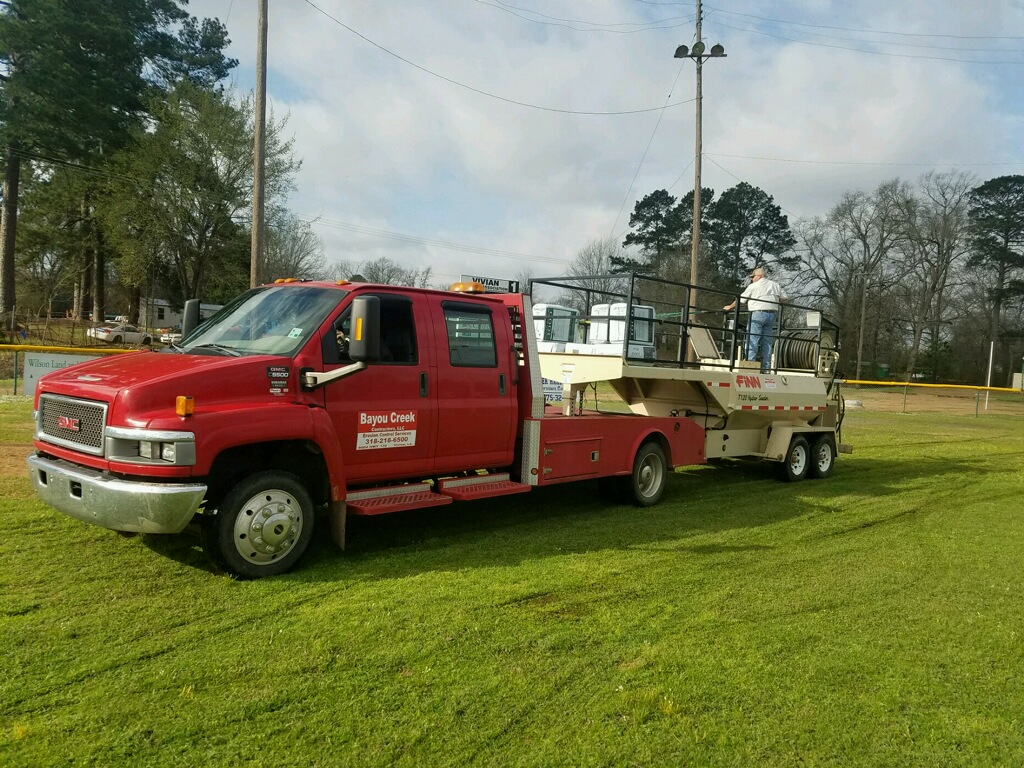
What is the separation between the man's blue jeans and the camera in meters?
10.6

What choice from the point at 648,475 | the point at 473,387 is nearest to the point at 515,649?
the point at 473,387

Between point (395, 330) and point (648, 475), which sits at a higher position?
point (395, 330)

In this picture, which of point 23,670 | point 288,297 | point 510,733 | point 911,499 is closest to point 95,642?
point 23,670

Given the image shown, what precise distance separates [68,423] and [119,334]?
37.2 meters

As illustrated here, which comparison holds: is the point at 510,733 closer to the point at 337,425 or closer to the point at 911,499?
the point at 337,425

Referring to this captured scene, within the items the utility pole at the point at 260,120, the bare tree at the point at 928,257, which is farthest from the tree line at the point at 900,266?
the utility pole at the point at 260,120

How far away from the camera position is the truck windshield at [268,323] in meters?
5.60

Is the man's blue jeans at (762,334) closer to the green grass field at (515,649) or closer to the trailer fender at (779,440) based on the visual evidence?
the trailer fender at (779,440)

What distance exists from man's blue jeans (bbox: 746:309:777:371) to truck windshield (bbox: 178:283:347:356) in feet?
22.2

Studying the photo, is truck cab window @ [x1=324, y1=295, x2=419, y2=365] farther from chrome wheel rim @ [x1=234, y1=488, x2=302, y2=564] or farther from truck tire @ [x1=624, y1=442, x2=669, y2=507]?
truck tire @ [x1=624, y1=442, x2=669, y2=507]

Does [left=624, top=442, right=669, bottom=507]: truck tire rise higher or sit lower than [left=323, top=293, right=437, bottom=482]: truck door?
lower

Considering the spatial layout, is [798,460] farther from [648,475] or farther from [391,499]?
[391,499]

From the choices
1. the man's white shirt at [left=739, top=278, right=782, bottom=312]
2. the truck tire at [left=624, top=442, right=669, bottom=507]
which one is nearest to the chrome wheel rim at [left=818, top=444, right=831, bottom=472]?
the man's white shirt at [left=739, top=278, right=782, bottom=312]

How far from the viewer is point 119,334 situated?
125 ft
